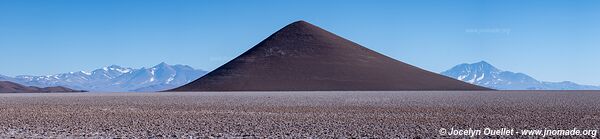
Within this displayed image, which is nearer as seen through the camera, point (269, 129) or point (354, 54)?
point (269, 129)

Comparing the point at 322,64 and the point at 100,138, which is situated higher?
A: the point at 322,64

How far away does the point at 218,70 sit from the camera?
117062 millimetres

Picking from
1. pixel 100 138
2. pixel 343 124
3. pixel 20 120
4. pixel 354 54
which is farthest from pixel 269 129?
pixel 354 54

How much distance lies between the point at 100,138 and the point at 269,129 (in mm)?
4320

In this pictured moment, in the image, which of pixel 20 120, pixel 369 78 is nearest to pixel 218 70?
pixel 369 78

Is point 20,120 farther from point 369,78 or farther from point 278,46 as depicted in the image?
point 278,46

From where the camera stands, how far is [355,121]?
2244 cm

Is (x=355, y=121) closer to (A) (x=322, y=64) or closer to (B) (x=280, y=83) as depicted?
(B) (x=280, y=83)

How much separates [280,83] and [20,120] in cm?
8492

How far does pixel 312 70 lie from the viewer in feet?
380

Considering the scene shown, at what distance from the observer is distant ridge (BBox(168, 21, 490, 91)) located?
106312 millimetres

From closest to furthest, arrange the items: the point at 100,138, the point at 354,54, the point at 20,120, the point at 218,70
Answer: the point at 100,138 < the point at 20,120 < the point at 218,70 < the point at 354,54

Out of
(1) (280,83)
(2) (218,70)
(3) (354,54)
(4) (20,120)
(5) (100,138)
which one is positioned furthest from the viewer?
(3) (354,54)

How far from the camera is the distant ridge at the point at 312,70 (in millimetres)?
106312
